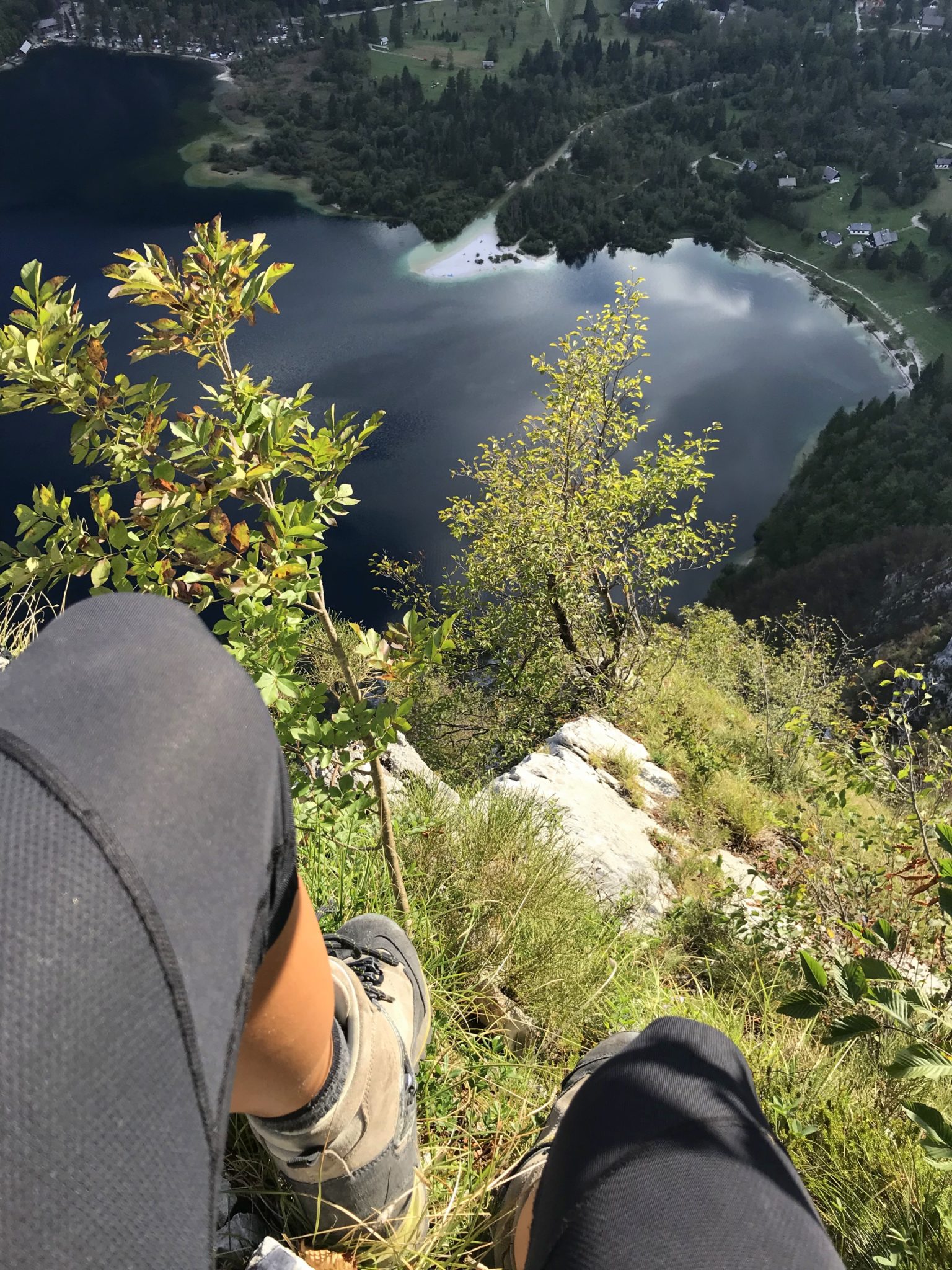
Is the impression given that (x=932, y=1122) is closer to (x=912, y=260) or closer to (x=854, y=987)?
(x=854, y=987)

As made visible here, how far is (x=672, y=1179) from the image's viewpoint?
106 cm

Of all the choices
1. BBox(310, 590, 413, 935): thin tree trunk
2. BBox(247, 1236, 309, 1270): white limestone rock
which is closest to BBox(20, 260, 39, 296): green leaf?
BBox(310, 590, 413, 935): thin tree trunk

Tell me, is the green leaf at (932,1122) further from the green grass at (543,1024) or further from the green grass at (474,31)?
the green grass at (474,31)

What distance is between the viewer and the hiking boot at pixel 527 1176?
4.63 feet

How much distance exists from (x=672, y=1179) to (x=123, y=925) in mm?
904

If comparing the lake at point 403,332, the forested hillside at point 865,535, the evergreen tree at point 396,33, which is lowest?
the forested hillside at point 865,535

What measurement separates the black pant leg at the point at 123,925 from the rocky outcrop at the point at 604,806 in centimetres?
240

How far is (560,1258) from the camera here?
3.27 feet

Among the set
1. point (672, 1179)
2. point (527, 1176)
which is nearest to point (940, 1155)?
point (672, 1179)

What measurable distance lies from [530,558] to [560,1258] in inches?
298

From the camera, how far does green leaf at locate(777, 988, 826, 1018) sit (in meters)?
1.30

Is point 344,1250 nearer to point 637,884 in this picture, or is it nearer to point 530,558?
point 637,884

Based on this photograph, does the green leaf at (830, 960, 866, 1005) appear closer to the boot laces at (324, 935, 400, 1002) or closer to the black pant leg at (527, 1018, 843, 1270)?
the black pant leg at (527, 1018, 843, 1270)

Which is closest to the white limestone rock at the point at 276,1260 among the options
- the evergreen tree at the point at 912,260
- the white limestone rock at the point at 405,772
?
the white limestone rock at the point at 405,772
